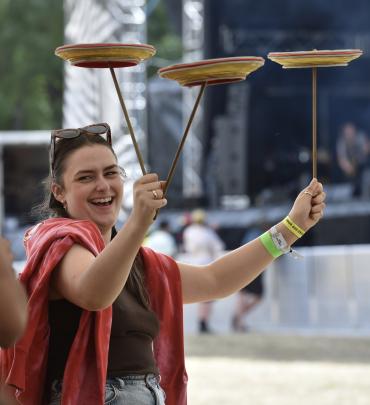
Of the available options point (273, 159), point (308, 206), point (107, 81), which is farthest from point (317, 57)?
point (273, 159)

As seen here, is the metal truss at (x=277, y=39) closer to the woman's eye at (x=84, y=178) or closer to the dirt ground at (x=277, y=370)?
the dirt ground at (x=277, y=370)

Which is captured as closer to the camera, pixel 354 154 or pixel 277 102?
pixel 354 154

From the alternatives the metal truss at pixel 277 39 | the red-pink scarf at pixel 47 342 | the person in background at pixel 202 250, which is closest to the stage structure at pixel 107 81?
the person in background at pixel 202 250

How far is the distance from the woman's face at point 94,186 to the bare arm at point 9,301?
0.83 m

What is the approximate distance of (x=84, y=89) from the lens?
9969 millimetres

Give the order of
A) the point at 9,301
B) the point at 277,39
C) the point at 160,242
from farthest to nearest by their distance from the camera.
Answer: the point at 277,39
the point at 160,242
the point at 9,301

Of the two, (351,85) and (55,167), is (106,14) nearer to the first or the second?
(351,85)

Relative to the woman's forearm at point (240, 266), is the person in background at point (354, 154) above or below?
below

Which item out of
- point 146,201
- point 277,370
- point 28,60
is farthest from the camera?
point 28,60

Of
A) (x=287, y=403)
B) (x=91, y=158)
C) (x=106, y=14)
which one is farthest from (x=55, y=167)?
(x=106, y=14)

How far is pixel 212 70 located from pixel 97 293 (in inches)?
24.7

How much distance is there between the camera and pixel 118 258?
2.39 metres

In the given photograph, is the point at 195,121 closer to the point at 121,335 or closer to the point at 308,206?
the point at 308,206

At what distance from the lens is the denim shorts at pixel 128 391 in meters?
2.61
